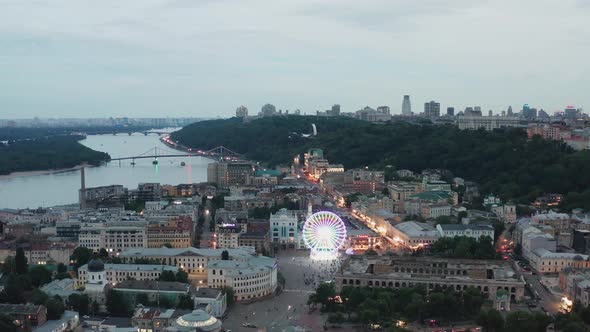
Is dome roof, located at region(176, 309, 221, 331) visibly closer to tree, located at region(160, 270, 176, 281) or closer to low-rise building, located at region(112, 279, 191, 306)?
low-rise building, located at region(112, 279, 191, 306)

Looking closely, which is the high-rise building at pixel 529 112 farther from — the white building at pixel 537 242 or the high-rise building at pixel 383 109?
the white building at pixel 537 242

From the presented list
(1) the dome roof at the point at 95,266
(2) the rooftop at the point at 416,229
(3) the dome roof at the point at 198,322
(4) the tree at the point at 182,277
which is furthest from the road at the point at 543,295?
(1) the dome roof at the point at 95,266

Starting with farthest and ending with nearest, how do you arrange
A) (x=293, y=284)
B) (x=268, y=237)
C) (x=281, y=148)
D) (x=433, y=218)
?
(x=281, y=148) → (x=433, y=218) → (x=268, y=237) → (x=293, y=284)

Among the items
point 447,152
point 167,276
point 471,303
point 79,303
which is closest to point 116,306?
point 79,303

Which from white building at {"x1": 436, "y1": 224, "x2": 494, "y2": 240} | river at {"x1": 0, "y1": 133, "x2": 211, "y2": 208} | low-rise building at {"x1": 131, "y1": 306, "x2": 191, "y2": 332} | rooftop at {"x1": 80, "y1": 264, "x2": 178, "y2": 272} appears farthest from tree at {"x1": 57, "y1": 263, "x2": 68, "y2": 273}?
river at {"x1": 0, "y1": 133, "x2": 211, "y2": 208}

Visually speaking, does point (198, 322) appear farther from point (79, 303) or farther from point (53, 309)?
point (79, 303)

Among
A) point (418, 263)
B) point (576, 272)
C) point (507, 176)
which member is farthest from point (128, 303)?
point (507, 176)

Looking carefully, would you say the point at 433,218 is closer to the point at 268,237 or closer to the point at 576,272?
the point at 268,237
